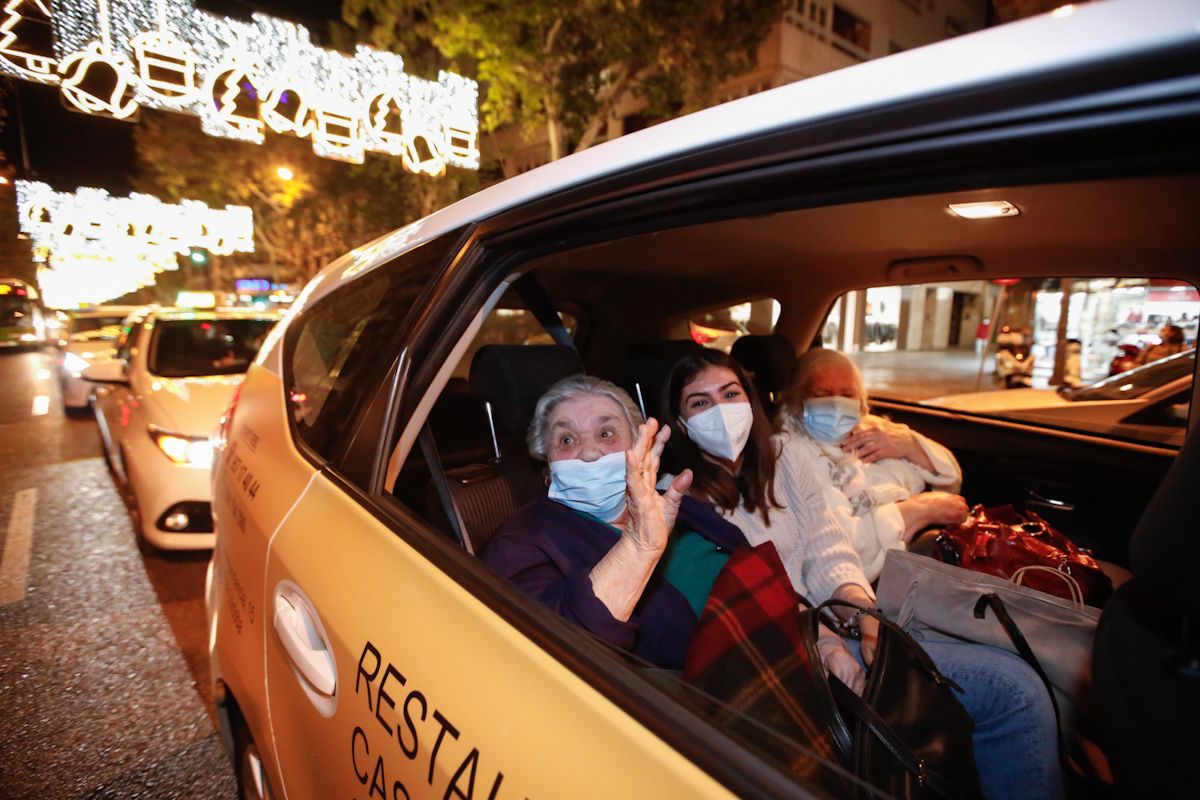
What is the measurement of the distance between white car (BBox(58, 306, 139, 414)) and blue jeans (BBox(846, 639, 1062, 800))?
9.04m

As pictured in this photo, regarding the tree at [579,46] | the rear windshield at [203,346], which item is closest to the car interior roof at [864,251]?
the rear windshield at [203,346]

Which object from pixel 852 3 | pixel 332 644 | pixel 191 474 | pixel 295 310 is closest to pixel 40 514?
pixel 191 474

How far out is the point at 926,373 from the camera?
15812 millimetres

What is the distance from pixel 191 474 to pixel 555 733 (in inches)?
146

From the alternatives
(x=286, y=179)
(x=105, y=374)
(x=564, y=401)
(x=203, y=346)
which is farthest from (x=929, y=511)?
(x=286, y=179)

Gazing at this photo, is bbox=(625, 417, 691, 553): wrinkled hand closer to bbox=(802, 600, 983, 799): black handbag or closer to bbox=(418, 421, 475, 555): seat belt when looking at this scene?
bbox=(802, 600, 983, 799): black handbag

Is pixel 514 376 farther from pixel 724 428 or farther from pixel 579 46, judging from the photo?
pixel 579 46

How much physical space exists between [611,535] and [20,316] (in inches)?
1451

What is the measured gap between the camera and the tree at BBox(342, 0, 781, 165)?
9.41 m

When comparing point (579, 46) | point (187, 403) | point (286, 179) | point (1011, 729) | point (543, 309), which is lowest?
point (1011, 729)

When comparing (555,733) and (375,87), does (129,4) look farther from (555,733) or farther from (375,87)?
(555,733)

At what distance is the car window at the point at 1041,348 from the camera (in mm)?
3250

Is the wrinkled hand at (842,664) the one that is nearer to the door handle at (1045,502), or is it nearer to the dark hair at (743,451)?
the dark hair at (743,451)

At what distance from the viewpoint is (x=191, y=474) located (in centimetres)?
359
